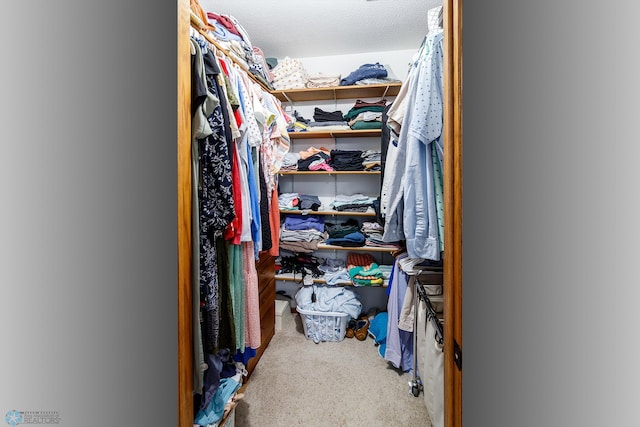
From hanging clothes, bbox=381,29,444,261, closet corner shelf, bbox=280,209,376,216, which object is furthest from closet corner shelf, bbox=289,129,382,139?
hanging clothes, bbox=381,29,444,261

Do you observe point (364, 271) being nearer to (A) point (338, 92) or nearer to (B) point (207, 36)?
(A) point (338, 92)

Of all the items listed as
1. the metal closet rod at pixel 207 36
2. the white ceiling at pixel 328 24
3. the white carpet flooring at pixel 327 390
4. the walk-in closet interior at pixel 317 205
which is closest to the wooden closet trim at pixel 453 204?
the walk-in closet interior at pixel 317 205

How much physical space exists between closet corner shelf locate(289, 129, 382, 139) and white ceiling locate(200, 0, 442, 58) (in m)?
0.74

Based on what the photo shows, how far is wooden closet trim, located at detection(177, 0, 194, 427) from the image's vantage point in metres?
0.78

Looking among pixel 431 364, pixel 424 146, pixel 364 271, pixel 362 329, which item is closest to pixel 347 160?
pixel 364 271

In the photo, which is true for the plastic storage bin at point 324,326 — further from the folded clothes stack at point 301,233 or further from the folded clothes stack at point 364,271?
A: the folded clothes stack at point 301,233

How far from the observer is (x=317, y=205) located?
2.72 m

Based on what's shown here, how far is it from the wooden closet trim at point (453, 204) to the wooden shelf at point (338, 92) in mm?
1778

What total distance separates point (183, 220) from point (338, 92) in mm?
2270
